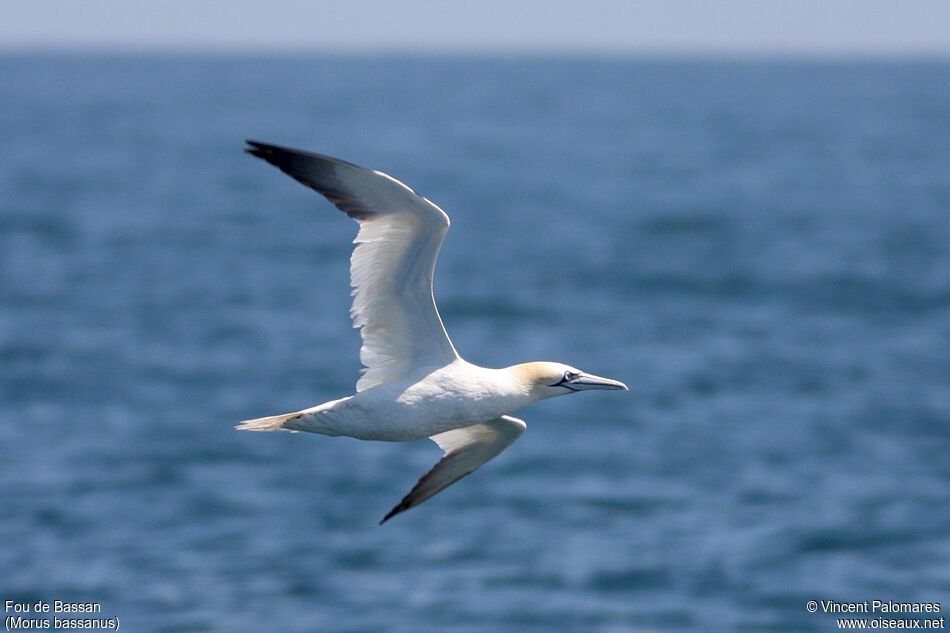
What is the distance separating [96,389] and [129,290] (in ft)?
48.6

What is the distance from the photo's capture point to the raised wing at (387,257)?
988 centimetres

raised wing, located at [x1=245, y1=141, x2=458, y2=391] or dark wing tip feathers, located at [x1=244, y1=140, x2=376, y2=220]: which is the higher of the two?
dark wing tip feathers, located at [x1=244, y1=140, x2=376, y2=220]

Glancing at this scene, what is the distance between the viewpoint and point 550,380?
11.0m

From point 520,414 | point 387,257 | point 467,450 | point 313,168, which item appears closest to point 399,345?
point 387,257

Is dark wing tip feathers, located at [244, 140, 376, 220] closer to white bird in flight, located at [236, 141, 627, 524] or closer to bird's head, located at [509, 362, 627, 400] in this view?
white bird in flight, located at [236, 141, 627, 524]

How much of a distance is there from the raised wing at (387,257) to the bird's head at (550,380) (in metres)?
0.64

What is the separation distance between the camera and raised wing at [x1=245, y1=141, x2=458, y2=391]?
988 centimetres

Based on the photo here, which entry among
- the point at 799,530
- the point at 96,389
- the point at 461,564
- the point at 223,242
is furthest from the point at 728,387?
the point at 223,242

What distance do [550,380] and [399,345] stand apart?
1346 mm

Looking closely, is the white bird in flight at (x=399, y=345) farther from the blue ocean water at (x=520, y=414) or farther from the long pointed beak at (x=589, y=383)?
the blue ocean water at (x=520, y=414)

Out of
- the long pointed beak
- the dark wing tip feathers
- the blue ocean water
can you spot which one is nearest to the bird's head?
the long pointed beak

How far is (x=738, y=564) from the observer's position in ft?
81.9

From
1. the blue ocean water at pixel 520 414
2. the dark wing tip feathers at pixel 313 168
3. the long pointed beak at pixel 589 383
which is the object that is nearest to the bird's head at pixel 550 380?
the long pointed beak at pixel 589 383

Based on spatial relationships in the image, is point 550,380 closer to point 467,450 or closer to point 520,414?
point 467,450
